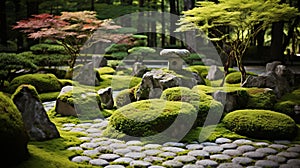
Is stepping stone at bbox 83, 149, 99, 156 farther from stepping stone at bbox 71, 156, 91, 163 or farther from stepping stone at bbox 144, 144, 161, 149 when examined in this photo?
stepping stone at bbox 144, 144, 161, 149

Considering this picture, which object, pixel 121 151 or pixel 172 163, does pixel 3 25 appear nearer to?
pixel 121 151

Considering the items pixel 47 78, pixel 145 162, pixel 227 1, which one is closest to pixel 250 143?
pixel 145 162

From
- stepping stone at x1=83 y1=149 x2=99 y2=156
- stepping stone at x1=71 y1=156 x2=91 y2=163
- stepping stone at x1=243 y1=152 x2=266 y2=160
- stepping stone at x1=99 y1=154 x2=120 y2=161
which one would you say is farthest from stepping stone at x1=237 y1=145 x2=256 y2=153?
stepping stone at x1=71 y1=156 x2=91 y2=163

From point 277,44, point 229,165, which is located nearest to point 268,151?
point 229,165

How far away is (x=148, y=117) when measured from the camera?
582cm

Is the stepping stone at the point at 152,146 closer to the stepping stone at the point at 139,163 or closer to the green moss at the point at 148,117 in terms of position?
the green moss at the point at 148,117

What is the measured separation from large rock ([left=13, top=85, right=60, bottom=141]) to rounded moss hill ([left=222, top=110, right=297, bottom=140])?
137 inches

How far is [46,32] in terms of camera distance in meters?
12.4

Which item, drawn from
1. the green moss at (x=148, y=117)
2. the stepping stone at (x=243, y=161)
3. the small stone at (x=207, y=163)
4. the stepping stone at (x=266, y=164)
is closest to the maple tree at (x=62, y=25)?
the green moss at (x=148, y=117)

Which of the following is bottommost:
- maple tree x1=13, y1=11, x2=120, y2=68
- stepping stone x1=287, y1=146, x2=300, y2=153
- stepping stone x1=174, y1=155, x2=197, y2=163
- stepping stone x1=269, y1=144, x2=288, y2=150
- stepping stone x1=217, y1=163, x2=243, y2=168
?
stepping stone x1=269, y1=144, x2=288, y2=150

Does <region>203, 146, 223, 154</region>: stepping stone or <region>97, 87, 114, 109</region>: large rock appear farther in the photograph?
<region>97, 87, 114, 109</region>: large rock

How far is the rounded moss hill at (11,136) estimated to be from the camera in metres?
3.51

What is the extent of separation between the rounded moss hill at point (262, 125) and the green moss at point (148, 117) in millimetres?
867

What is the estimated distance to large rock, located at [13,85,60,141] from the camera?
5312 mm
